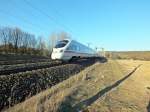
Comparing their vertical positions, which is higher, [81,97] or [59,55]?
[59,55]

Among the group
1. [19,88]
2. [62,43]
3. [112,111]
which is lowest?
[112,111]

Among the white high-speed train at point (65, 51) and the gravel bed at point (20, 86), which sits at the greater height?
the white high-speed train at point (65, 51)

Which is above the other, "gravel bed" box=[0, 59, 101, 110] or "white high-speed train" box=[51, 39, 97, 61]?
"white high-speed train" box=[51, 39, 97, 61]

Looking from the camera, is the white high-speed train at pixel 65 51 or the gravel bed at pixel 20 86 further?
the white high-speed train at pixel 65 51

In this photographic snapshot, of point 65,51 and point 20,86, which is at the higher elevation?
point 65,51

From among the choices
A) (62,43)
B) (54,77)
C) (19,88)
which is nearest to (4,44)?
(62,43)

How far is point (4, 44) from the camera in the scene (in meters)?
70.9

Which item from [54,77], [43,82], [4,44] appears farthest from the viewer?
[4,44]

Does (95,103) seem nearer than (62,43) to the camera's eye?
Yes

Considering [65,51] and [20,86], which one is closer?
[20,86]

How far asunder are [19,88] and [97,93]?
423cm

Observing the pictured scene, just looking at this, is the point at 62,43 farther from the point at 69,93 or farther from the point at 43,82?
the point at 69,93

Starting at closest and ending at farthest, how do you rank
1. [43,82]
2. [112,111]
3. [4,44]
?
[112,111], [43,82], [4,44]

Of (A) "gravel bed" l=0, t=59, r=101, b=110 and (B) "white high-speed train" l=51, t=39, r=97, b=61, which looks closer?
(A) "gravel bed" l=0, t=59, r=101, b=110
